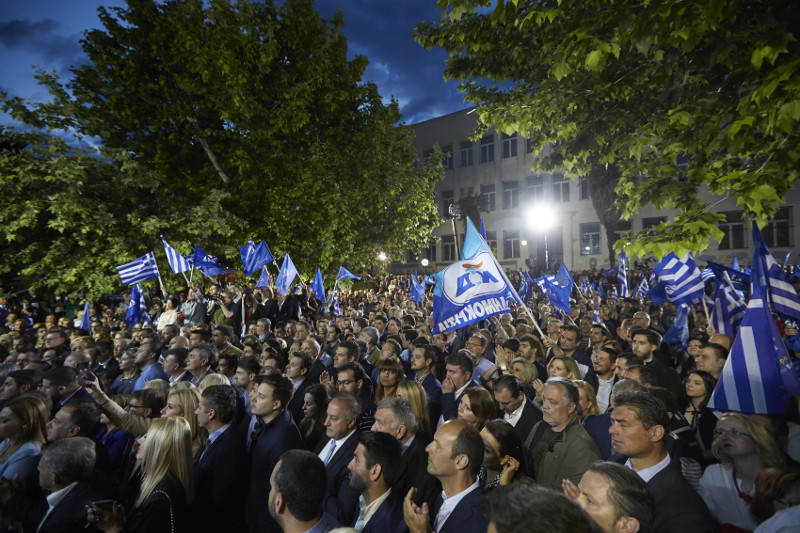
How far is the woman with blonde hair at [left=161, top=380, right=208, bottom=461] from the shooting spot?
4141 millimetres

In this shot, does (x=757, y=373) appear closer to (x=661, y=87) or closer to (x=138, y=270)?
(x=661, y=87)

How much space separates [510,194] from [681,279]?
3292 centimetres

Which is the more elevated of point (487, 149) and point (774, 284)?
point (487, 149)

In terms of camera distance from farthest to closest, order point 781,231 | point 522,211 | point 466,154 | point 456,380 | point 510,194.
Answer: point 466,154
point 510,194
point 522,211
point 781,231
point 456,380

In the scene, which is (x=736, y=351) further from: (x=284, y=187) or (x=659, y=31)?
(x=284, y=187)

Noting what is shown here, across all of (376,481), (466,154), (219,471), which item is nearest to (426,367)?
(219,471)

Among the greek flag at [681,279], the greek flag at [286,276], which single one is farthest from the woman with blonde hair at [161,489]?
the greek flag at [286,276]

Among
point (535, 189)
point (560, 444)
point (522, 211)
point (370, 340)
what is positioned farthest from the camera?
point (522, 211)

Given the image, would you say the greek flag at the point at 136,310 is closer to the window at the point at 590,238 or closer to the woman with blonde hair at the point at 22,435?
the woman with blonde hair at the point at 22,435

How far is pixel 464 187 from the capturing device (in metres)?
42.0

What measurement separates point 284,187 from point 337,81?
17.1 feet

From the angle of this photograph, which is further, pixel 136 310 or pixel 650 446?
pixel 136 310

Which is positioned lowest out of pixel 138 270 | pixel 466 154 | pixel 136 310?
pixel 136 310

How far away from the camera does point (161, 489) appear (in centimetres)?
302
